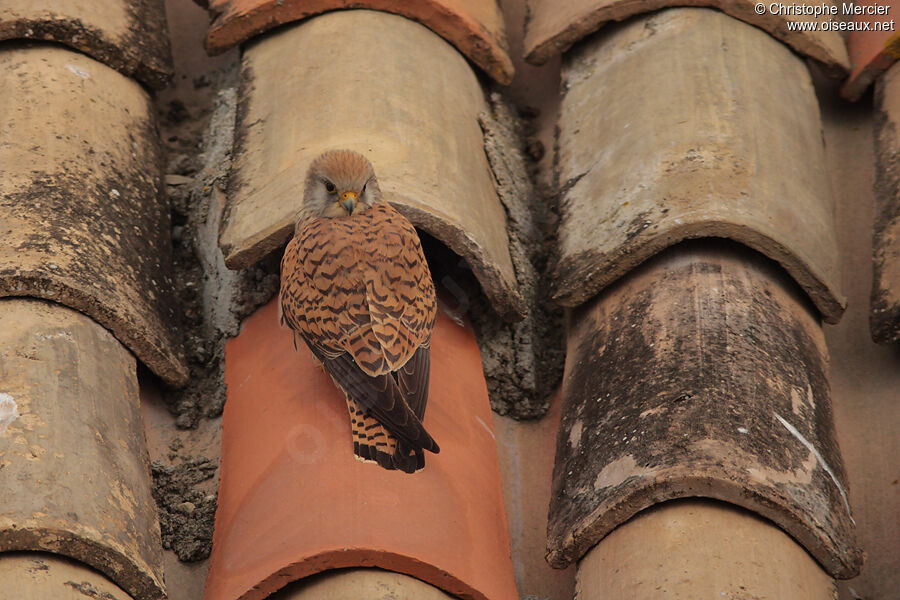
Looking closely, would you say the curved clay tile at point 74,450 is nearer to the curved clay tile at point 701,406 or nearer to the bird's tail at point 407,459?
the bird's tail at point 407,459

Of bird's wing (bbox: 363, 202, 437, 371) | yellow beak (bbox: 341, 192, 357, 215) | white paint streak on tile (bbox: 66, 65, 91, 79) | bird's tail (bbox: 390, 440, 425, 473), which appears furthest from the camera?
white paint streak on tile (bbox: 66, 65, 91, 79)

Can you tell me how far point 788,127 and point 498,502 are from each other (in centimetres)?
165

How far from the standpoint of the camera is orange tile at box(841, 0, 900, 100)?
13.7 feet

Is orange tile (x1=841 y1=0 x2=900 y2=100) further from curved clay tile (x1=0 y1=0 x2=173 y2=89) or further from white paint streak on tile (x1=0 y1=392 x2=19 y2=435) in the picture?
white paint streak on tile (x1=0 y1=392 x2=19 y2=435)

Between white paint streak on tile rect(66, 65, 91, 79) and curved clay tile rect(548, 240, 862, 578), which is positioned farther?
white paint streak on tile rect(66, 65, 91, 79)

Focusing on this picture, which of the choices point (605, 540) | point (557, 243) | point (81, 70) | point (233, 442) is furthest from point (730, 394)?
point (81, 70)

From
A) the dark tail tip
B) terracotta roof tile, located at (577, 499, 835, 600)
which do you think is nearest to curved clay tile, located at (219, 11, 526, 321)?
the dark tail tip

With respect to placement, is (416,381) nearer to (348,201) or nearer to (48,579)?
(348,201)

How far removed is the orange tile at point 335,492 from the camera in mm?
2686

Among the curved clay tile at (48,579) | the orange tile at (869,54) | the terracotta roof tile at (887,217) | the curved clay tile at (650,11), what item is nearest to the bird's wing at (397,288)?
the curved clay tile at (48,579)

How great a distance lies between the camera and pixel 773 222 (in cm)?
342

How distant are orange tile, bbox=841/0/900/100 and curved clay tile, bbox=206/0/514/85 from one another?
1.24 m

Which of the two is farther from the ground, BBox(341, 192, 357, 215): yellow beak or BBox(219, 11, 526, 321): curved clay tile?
BBox(341, 192, 357, 215): yellow beak

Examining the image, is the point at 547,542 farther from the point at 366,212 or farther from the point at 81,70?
the point at 81,70
